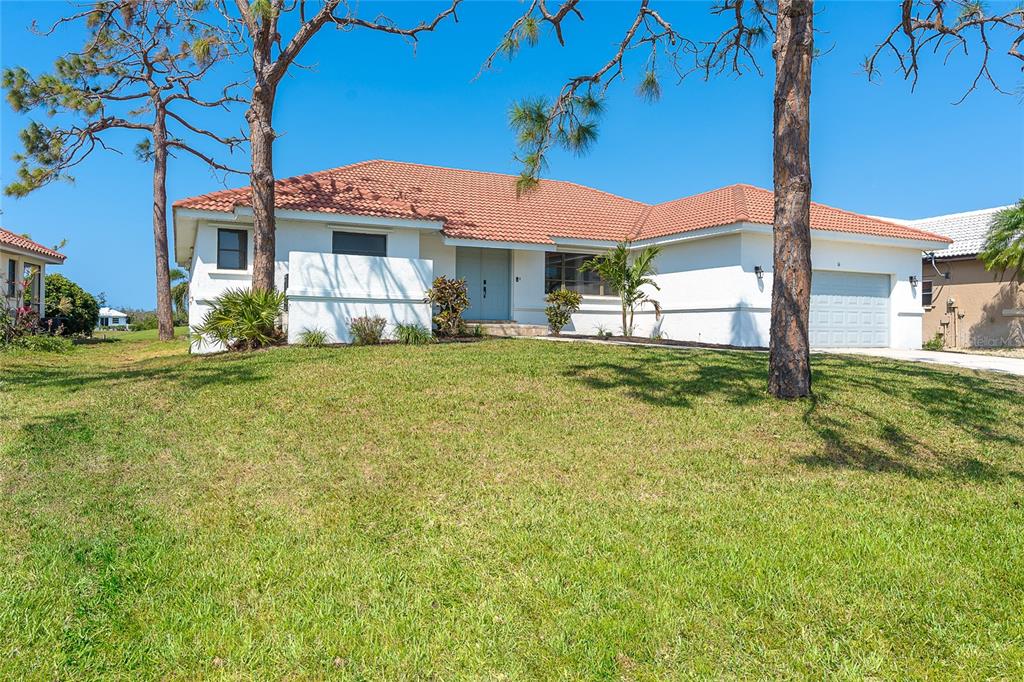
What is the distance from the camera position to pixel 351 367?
33.3 ft

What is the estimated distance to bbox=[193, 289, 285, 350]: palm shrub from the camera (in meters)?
13.4

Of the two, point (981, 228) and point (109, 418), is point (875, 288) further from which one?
point (109, 418)

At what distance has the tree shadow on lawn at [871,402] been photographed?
616cm

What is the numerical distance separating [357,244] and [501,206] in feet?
19.8

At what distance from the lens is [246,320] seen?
13438 mm

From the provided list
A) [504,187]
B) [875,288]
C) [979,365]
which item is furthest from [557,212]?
[979,365]

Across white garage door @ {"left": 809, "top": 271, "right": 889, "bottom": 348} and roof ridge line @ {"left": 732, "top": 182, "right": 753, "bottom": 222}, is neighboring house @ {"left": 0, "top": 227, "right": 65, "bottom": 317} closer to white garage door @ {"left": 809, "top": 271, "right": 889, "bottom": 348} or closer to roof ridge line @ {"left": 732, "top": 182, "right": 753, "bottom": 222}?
roof ridge line @ {"left": 732, "top": 182, "right": 753, "bottom": 222}

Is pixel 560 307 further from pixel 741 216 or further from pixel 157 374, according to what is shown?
pixel 157 374

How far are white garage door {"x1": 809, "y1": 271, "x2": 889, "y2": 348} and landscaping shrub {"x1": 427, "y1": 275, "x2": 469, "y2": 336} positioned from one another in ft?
34.2

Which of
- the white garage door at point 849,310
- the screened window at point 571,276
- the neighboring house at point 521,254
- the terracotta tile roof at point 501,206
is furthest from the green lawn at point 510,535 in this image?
the screened window at point 571,276

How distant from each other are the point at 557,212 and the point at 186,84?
13429 millimetres

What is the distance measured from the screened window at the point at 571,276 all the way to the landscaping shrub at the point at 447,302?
5484mm

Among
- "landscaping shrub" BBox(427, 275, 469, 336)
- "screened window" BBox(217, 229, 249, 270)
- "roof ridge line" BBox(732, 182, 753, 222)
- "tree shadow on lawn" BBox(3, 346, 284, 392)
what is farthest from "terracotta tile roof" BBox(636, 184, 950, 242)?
"tree shadow on lawn" BBox(3, 346, 284, 392)

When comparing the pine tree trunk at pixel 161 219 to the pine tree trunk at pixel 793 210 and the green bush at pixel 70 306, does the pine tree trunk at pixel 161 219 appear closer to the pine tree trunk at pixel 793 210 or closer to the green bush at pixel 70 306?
the green bush at pixel 70 306
